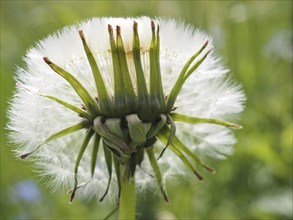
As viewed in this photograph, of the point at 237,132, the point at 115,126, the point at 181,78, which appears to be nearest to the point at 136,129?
the point at 115,126

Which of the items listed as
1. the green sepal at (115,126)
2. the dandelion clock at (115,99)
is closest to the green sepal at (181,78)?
the dandelion clock at (115,99)

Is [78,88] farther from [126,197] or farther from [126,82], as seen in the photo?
[126,197]

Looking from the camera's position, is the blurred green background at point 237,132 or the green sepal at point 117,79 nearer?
→ the green sepal at point 117,79

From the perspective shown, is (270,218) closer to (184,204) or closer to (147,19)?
(184,204)

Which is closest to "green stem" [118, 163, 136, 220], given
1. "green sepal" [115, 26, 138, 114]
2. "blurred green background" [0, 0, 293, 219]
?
"green sepal" [115, 26, 138, 114]

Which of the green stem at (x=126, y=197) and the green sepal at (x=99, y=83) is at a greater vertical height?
the green sepal at (x=99, y=83)

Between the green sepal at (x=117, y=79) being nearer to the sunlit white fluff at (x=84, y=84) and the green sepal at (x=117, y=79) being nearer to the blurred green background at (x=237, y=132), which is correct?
the sunlit white fluff at (x=84, y=84)

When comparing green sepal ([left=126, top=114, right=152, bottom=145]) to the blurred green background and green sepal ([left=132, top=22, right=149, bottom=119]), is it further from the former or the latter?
the blurred green background
